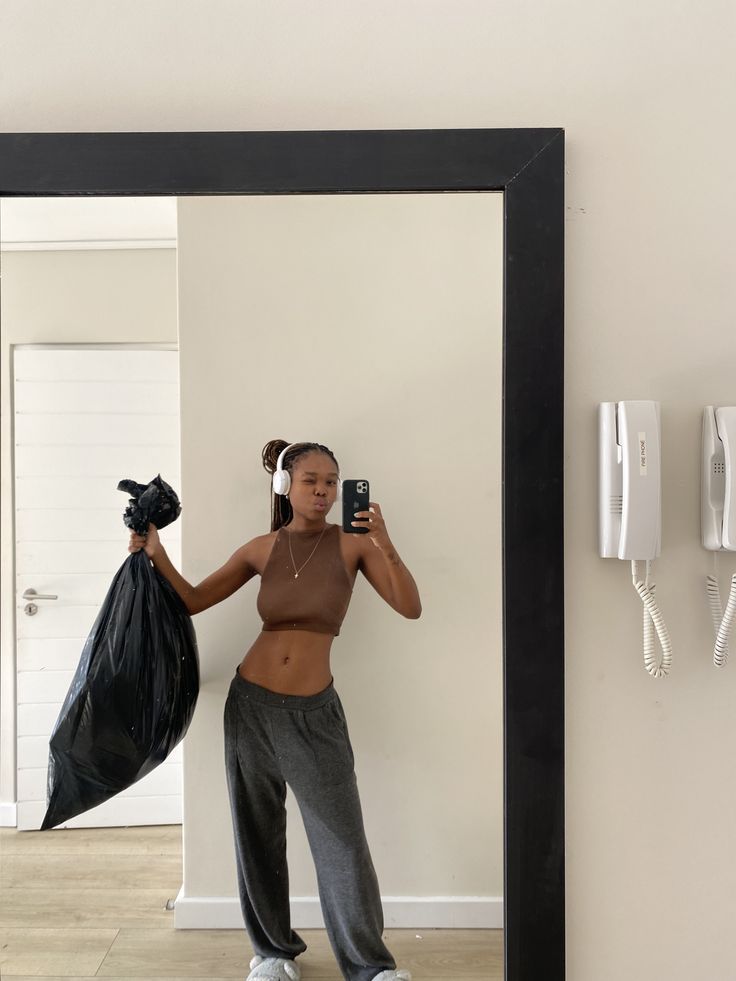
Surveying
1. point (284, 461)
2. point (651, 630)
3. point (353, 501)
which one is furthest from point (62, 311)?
point (651, 630)

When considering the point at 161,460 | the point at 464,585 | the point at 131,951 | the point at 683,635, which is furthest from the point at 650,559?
the point at 131,951

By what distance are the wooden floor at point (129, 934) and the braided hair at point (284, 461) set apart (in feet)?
1.53

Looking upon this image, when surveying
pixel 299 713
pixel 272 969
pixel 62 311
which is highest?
pixel 62 311

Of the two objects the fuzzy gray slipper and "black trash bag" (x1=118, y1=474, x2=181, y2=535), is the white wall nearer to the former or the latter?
the fuzzy gray slipper

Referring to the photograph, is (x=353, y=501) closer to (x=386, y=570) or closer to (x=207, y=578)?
(x=386, y=570)

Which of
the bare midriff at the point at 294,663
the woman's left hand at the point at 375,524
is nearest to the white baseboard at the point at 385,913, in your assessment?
the bare midriff at the point at 294,663

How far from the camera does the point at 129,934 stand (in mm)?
1134

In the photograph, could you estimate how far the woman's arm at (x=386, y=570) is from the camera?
1135 mm

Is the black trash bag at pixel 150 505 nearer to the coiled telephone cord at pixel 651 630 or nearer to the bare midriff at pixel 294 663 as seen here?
the bare midriff at pixel 294 663

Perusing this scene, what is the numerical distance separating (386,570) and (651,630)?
398 millimetres

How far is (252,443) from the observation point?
113cm

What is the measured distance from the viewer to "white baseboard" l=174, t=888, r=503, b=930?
1.13 metres

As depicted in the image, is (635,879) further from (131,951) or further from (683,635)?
(131,951)

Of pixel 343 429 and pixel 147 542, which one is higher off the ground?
pixel 343 429
